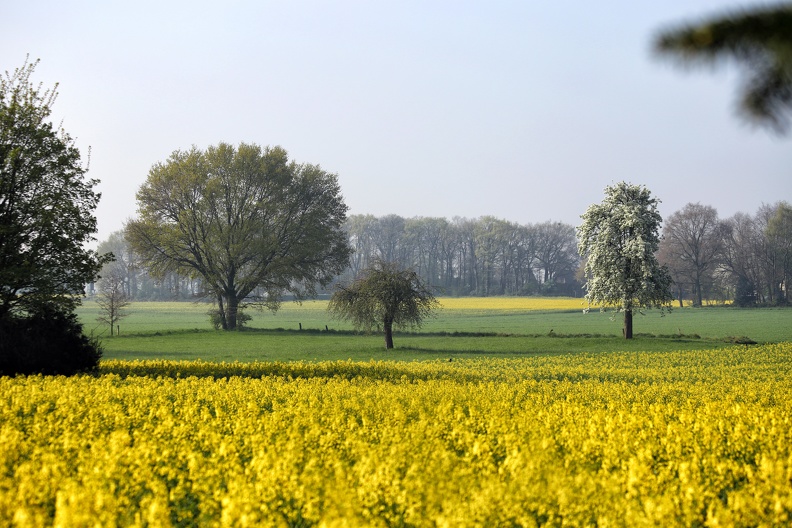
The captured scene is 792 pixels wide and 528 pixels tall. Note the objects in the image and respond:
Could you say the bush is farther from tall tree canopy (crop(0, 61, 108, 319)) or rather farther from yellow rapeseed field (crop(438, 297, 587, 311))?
yellow rapeseed field (crop(438, 297, 587, 311))

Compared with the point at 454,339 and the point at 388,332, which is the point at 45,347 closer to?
the point at 388,332

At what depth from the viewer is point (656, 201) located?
50.8 metres

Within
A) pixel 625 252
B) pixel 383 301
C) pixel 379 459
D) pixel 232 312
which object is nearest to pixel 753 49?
pixel 379 459

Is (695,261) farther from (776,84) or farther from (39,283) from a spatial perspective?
(776,84)

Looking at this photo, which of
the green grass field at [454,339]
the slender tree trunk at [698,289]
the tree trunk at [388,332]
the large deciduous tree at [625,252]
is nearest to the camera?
the green grass field at [454,339]

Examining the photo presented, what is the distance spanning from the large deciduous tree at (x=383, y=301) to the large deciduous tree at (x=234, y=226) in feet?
58.3

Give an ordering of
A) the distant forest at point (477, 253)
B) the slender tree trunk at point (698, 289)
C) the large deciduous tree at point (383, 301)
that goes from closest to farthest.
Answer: the large deciduous tree at point (383, 301)
the slender tree trunk at point (698, 289)
the distant forest at point (477, 253)

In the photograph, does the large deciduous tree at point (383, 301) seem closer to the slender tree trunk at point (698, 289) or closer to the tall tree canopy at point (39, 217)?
the tall tree canopy at point (39, 217)

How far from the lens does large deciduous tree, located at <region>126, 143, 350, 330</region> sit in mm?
57750

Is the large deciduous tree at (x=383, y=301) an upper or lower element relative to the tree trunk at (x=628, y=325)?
upper

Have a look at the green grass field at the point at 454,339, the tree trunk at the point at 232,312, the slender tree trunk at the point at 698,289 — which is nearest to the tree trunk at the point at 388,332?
the green grass field at the point at 454,339

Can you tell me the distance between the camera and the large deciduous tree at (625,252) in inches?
1881

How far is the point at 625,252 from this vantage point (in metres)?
48.4

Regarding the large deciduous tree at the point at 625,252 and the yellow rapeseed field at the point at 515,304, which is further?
the yellow rapeseed field at the point at 515,304
